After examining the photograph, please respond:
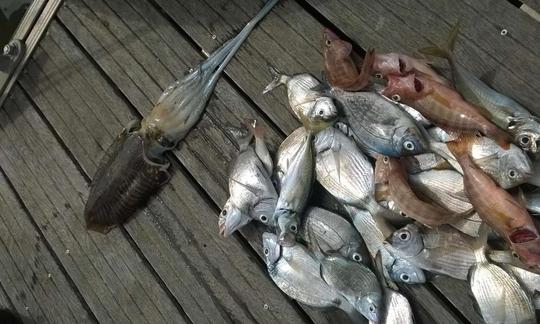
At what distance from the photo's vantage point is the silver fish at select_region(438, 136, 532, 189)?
2086 mm

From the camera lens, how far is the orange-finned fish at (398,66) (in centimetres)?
240

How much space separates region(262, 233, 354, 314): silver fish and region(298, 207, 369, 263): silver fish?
0.08 m

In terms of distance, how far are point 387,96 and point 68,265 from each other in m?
2.31

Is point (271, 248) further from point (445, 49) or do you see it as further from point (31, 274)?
point (31, 274)

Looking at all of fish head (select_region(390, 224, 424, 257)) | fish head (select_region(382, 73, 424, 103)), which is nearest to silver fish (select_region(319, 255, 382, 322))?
fish head (select_region(390, 224, 424, 257))

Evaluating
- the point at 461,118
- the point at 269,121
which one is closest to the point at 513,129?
the point at 461,118

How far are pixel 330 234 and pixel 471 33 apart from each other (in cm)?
125

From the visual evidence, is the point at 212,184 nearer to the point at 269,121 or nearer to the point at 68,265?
the point at 269,121

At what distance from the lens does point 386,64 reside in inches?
96.8

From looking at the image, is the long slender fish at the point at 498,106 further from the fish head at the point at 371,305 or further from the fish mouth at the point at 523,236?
the fish head at the point at 371,305

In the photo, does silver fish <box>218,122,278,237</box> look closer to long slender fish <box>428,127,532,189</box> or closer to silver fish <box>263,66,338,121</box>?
silver fish <box>263,66,338,121</box>

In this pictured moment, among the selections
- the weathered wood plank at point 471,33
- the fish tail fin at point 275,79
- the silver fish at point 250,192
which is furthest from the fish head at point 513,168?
the fish tail fin at point 275,79

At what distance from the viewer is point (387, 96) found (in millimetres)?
2385

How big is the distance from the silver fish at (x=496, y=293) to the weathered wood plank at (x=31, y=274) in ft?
7.63
